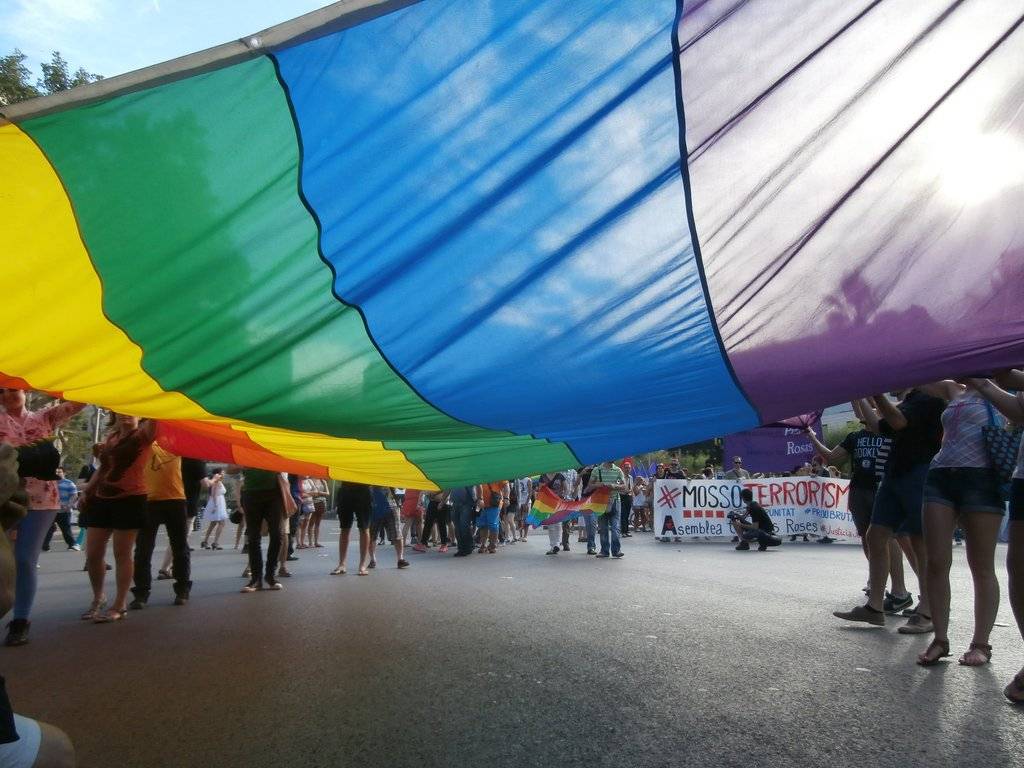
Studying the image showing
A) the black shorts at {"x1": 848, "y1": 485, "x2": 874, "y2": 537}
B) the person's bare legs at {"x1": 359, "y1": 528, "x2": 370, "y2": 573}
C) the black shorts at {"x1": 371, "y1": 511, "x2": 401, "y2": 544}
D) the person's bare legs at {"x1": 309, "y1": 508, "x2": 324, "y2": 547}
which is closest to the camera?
the black shorts at {"x1": 848, "y1": 485, "x2": 874, "y2": 537}

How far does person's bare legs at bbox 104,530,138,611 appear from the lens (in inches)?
261

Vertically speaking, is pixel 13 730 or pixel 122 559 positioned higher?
pixel 122 559

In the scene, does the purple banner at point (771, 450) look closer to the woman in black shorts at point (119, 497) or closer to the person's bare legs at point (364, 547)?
the person's bare legs at point (364, 547)

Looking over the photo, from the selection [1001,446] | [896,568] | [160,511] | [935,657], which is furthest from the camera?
[160,511]

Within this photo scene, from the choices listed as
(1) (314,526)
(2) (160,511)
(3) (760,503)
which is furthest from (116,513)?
(3) (760,503)

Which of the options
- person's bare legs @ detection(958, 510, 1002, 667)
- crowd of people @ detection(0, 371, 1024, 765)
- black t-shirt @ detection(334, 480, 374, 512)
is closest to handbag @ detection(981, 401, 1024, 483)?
crowd of people @ detection(0, 371, 1024, 765)

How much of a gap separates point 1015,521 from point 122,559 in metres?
6.25

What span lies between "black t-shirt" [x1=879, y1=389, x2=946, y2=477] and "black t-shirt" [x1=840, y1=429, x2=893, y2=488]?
816mm

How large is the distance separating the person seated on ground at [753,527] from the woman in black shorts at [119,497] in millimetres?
11638

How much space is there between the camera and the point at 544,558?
1377cm

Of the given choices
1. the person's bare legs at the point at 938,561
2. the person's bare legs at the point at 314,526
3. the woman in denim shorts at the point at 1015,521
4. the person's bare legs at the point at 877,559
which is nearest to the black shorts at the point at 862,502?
the person's bare legs at the point at 877,559

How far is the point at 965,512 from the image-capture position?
4.53m

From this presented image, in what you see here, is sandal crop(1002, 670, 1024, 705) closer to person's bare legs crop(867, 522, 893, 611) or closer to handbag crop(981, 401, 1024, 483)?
handbag crop(981, 401, 1024, 483)

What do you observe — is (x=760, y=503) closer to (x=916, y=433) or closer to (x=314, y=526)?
(x=314, y=526)
